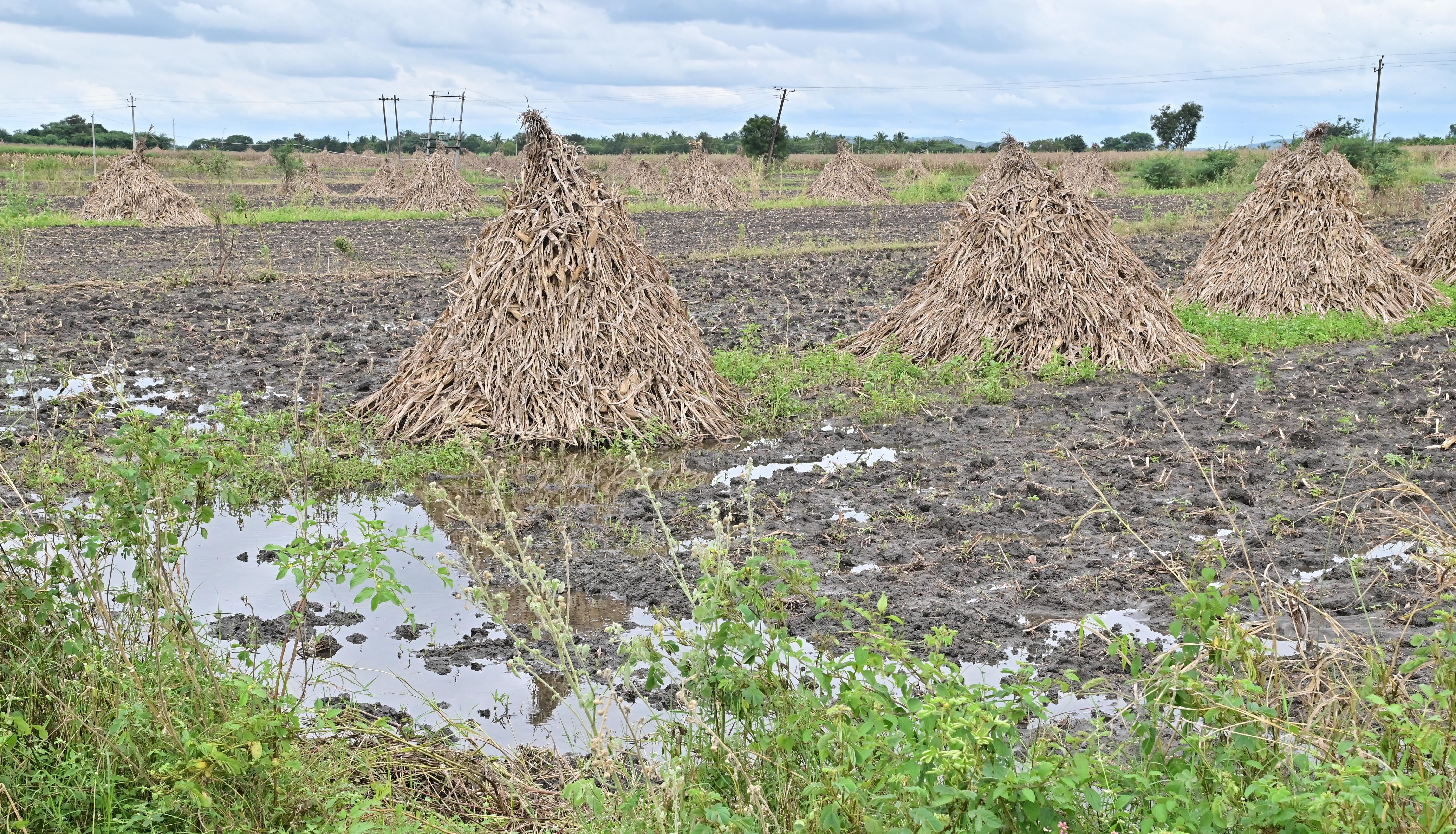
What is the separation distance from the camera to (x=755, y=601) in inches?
110

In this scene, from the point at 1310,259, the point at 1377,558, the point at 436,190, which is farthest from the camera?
the point at 436,190

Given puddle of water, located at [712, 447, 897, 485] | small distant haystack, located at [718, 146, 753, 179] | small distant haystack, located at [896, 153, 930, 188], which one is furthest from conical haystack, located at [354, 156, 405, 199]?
puddle of water, located at [712, 447, 897, 485]

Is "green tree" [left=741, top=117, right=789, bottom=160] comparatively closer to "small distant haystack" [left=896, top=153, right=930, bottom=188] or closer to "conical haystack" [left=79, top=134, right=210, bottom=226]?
"small distant haystack" [left=896, top=153, right=930, bottom=188]

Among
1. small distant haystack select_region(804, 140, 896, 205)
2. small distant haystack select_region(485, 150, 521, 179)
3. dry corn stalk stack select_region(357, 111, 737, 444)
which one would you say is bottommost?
dry corn stalk stack select_region(357, 111, 737, 444)

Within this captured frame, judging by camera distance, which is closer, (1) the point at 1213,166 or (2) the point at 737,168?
(1) the point at 1213,166

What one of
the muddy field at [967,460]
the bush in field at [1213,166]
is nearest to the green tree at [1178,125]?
the bush in field at [1213,166]

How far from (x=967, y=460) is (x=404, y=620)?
365cm

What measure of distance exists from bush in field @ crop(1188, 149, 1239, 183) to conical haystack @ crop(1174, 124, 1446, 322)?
24.2 meters

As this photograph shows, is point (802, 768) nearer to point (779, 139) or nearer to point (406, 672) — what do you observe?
point (406, 672)

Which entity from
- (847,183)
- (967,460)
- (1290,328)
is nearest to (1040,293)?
(1290,328)

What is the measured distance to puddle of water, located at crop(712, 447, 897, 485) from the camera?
22.7 ft

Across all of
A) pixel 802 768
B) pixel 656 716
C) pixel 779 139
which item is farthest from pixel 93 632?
pixel 779 139

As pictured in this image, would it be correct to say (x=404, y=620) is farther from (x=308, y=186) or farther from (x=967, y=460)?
(x=308, y=186)

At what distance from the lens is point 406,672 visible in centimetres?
441
